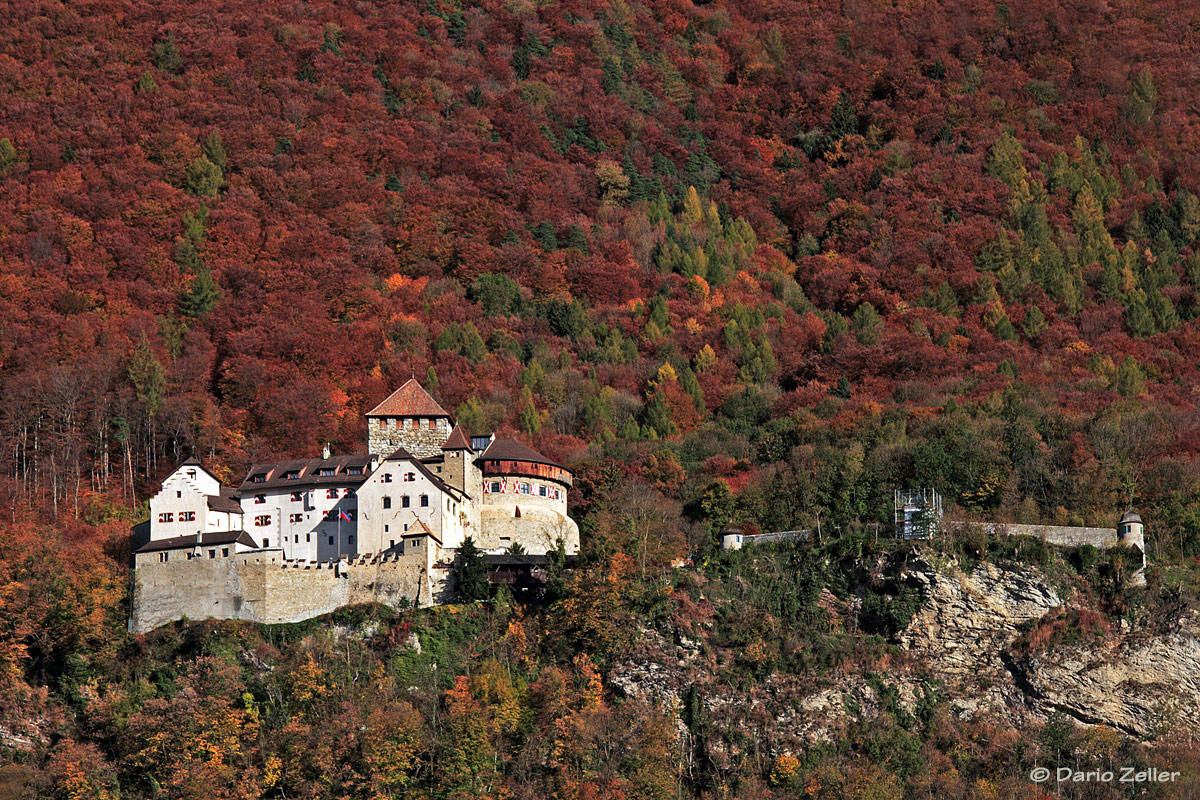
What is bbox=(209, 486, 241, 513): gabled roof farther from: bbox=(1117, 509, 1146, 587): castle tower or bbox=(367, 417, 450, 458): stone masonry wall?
bbox=(1117, 509, 1146, 587): castle tower

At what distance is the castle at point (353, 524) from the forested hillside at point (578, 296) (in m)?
2.22

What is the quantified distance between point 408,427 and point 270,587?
43.6 ft

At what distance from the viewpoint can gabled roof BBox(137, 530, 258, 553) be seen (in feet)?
226

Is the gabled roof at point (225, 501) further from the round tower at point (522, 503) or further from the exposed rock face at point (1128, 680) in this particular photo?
the exposed rock face at point (1128, 680)

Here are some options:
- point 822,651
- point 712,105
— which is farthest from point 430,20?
point 822,651

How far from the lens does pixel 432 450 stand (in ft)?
254

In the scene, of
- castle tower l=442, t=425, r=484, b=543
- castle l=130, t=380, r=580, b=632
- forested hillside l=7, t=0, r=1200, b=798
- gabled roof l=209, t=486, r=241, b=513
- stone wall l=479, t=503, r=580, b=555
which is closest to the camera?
forested hillside l=7, t=0, r=1200, b=798

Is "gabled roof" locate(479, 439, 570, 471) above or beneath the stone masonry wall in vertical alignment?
beneath

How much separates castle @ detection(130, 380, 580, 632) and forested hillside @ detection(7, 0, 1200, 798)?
2221mm

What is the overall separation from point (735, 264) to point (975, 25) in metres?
49.9

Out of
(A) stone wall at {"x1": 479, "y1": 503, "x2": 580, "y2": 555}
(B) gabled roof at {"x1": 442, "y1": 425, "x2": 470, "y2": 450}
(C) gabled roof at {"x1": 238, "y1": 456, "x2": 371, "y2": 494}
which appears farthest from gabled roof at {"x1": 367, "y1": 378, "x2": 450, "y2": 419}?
(A) stone wall at {"x1": 479, "y1": 503, "x2": 580, "y2": 555}

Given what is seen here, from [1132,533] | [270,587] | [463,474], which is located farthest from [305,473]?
[1132,533]

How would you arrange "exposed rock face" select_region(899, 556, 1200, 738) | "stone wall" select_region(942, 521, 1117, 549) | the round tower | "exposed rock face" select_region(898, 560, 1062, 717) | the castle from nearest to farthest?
"exposed rock face" select_region(899, 556, 1200, 738), "exposed rock face" select_region(898, 560, 1062, 717), the castle, "stone wall" select_region(942, 521, 1117, 549), the round tower

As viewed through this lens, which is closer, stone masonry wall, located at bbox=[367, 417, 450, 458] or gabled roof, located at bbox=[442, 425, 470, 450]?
gabled roof, located at bbox=[442, 425, 470, 450]
